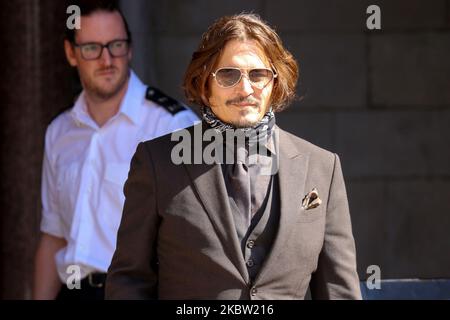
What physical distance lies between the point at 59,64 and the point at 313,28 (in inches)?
57.1

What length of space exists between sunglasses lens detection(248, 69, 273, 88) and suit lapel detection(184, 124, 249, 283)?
30 cm

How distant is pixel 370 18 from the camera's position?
667 cm

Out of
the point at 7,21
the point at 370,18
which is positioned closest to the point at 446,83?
the point at 370,18

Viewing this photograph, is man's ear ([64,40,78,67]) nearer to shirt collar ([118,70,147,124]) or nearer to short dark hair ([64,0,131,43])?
short dark hair ([64,0,131,43])

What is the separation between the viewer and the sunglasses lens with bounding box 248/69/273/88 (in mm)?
3959

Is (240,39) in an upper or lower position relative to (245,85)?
upper

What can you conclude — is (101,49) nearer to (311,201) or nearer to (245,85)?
(245,85)

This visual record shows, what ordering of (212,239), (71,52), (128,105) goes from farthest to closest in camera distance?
(71,52)
(128,105)
(212,239)

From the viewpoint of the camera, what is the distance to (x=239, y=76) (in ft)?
12.9

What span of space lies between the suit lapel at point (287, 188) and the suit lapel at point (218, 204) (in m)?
0.10

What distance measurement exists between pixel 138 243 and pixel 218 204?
11.5 inches

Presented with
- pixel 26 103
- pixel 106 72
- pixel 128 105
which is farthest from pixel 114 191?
pixel 26 103

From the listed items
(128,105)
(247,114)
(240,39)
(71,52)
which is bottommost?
(128,105)
